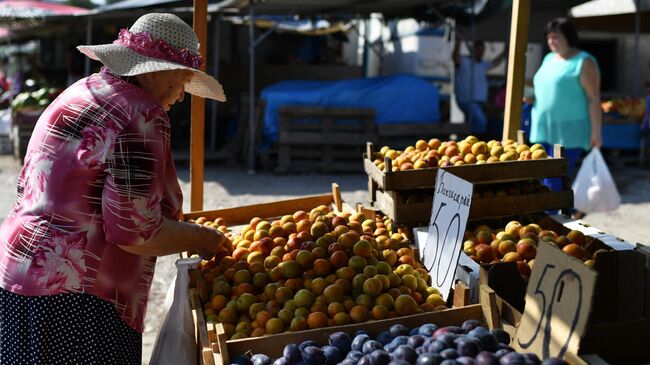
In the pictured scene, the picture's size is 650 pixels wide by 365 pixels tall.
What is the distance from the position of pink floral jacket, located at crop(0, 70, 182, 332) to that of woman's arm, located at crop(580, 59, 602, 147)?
11.8 ft

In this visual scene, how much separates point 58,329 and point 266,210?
5.38ft

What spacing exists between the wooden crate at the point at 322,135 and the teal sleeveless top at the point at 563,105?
480 cm

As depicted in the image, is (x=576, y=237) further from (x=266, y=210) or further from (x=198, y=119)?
(x=198, y=119)

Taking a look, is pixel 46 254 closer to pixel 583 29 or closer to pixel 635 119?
pixel 635 119

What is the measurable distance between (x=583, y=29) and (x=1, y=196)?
1057 centimetres

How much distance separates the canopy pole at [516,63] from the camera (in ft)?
11.9

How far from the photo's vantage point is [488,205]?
10.4ft

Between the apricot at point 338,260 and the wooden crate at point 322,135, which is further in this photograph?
the wooden crate at point 322,135

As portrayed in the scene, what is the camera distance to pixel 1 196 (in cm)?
885

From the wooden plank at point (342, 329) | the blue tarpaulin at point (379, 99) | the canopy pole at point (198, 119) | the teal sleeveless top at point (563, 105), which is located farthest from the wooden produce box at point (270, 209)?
the blue tarpaulin at point (379, 99)

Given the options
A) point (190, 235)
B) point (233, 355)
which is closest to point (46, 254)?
point (190, 235)

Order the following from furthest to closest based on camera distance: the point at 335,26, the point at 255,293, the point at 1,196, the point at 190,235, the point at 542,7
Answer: the point at 335,26 < the point at 542,7 < the point at 1,196 < the point at 255,293 < the point at 190,235

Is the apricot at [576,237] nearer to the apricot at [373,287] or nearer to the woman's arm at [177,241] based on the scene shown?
the apricot at [373,287]

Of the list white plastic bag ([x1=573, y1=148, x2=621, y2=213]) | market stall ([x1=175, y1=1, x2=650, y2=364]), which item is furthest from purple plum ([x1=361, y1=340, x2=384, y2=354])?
white plastic bag ([x1=573, y1=148, x2=621, y2=213])
